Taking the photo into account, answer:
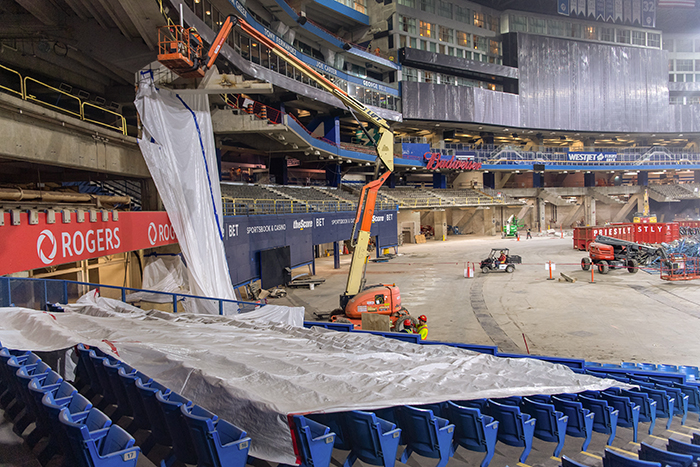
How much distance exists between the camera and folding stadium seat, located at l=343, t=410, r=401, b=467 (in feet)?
13.9

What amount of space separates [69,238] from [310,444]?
7.99 meters

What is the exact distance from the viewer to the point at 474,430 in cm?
491

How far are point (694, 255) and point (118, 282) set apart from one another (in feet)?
93.9

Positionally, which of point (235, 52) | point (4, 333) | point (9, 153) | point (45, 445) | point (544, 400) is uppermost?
point (235, 52)

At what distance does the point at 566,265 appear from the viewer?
2889 centimetres

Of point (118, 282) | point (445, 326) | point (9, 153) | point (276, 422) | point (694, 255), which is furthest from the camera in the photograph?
point (694, 255)

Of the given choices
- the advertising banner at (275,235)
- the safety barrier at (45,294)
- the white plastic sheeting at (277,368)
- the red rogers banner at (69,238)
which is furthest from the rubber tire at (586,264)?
the red rogers banner at (69,238)

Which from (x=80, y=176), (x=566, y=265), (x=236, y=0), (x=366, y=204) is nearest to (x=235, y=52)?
(x=236, y=0)

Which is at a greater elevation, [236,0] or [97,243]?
[236,0]

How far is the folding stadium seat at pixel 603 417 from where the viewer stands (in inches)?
228

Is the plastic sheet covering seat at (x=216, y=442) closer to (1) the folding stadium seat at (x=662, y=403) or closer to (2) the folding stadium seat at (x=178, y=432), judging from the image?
(2) the folding stadium seat at (x=178, y=432)

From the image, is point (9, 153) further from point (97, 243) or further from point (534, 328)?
point (534, 328)

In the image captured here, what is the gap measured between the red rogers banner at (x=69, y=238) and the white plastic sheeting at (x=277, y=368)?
1.56 meters

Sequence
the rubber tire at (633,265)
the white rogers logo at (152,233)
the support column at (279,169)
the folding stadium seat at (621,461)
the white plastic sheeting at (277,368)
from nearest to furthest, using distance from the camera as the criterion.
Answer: the folding stadium seat at (621,461)
the white plastic sheeting at (277,368)
the white rogers logo at (152,233)
the rubber tire at (633,265)
the support column at (279,169)
